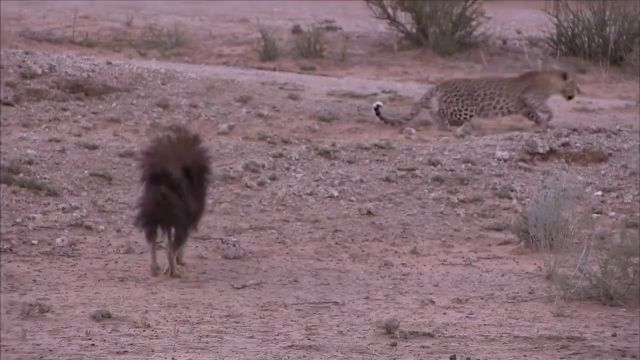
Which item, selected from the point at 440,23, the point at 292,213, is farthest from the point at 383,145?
the point at 440,23

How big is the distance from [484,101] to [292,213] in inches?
174

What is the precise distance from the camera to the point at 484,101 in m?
16.0

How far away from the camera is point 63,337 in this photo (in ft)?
29.0

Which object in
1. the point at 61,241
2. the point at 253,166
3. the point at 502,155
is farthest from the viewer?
the point at 502,155

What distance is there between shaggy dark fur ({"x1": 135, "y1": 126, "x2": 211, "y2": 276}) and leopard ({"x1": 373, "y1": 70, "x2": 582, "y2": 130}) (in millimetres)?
5491

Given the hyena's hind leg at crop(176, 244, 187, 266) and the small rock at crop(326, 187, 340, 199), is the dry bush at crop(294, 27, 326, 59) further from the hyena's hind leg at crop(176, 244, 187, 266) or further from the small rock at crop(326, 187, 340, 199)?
the hyena's hind leg at crop(176, 244, 187, 266)

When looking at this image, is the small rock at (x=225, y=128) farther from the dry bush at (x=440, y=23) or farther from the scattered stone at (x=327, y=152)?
the dry bush at (x=440, y=23)

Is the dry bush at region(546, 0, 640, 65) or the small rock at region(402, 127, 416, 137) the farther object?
the dry bush at region(546, 0, 640, 65)

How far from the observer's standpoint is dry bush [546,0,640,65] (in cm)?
2045

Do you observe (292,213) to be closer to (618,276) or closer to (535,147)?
(618,276)

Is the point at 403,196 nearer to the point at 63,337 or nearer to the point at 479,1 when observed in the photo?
the point at 63,337

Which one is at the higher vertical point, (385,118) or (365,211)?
(385,118)

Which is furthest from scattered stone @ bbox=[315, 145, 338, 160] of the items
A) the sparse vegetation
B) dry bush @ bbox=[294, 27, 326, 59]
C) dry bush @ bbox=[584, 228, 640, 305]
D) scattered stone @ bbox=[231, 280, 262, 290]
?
dry bush @ bbox=[294, 27, 326, 59]

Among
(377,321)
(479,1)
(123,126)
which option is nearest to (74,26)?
(479,1)
